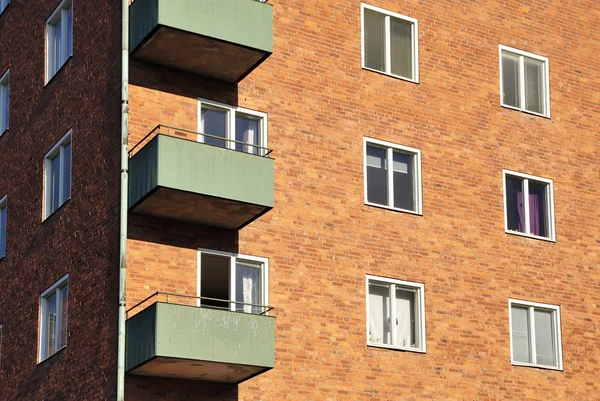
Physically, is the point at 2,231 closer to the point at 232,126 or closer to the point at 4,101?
the point at 4,101

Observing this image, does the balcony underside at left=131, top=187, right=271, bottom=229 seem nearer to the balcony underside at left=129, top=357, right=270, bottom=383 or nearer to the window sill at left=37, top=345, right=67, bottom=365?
the balcony underside at left=129, top=357, right=270, bottom=383

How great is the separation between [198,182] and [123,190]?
1.57m

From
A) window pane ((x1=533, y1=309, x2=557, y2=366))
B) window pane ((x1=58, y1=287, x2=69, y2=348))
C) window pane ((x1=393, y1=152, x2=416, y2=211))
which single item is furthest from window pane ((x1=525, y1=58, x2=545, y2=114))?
window pane ((x1=58, y1=287, x2=69, y2=348))

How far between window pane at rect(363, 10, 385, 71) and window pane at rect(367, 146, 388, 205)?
2074mm

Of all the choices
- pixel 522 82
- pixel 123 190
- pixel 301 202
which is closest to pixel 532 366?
pixel 301 202

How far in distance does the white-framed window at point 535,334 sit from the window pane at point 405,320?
2.53 m

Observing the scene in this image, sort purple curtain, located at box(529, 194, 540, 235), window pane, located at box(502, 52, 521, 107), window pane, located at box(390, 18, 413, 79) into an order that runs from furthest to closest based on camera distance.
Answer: window pane, located at box(502, 52, 521, 107), purple curtain, located at box(529, 194, 540, 235), window pane, located at box(390, 18, 413, 79)

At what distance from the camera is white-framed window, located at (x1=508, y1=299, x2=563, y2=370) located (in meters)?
29.8

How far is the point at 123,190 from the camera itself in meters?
26.1

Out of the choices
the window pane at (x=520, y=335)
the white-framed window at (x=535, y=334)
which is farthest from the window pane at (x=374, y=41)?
the window pane at (x=520, y=335)

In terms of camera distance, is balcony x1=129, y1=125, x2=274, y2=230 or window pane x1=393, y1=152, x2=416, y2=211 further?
window pane x1=393, y1=152, x2=416, y2=211

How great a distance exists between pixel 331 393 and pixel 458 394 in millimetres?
3175

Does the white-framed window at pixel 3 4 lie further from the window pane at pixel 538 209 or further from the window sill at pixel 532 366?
the window sill at pixel 532 366

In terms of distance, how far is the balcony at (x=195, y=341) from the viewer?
24.5 meters
